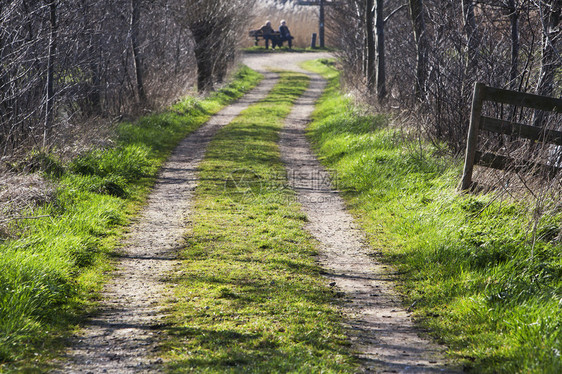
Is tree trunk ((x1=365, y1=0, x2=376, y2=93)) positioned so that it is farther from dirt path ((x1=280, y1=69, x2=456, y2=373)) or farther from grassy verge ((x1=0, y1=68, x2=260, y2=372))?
grassy verge ((x1=0, y1=68, x2=260, y2=372))

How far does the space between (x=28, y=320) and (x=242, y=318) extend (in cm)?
176

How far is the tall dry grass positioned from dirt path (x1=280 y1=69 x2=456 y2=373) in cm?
3920

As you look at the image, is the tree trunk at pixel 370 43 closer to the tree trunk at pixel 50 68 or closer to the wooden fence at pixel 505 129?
the tree trunk at pixel 50 68

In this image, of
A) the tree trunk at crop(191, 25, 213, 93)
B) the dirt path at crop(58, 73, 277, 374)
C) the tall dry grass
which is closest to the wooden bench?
the tall dry grass

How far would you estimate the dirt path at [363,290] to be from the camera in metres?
4.22

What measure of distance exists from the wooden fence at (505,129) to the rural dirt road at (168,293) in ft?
6.08

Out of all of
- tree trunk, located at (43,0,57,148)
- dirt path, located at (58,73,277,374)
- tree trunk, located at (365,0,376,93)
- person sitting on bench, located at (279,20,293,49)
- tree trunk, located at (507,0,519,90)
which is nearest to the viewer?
dirt path, located at (58,73,277,374)

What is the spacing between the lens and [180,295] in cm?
532

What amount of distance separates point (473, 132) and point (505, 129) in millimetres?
490

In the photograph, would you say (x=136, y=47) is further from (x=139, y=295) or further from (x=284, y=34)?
(x=284, y=34)

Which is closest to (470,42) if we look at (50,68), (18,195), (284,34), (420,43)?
(420,43)

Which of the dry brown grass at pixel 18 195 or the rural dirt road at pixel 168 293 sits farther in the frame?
the dry brown grass at pixel 18 195

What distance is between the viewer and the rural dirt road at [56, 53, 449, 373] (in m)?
4.18

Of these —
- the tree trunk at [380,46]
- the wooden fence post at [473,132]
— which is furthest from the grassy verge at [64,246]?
the tree trunk at [380,46]
